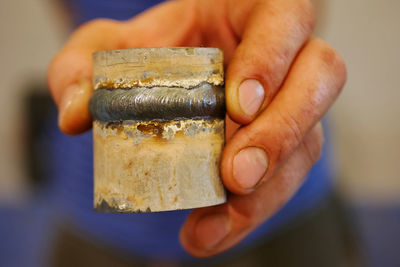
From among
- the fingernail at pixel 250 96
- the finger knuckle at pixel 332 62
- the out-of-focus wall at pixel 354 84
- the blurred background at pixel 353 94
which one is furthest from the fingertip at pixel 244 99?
the out-of-focus wall at pixel 354 84

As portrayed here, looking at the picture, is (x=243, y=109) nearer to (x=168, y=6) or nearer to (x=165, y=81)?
(x=165, y=81)

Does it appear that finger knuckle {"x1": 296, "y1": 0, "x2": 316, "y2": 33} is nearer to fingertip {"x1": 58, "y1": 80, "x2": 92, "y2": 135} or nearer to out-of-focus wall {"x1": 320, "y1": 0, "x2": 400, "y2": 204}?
fingertip {"x1": 58, "y1": 80, "x2": 92, "y2": 135}

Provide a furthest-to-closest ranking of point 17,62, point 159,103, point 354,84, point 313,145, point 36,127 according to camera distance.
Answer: point 17,62
point 354,84
point 36,127
point 313,145
point 159,103

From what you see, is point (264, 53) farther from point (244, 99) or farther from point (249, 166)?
point (249, 166)

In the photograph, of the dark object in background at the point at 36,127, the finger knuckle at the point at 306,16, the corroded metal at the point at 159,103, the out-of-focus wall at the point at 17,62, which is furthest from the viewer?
the out-of-focus wall at the point at 17,62

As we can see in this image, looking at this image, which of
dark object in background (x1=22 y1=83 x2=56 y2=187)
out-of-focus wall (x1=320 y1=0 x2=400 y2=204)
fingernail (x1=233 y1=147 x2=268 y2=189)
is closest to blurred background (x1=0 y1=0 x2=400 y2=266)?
out-of-focus wall (x1=320 y1=0 x2=400 y2=204)

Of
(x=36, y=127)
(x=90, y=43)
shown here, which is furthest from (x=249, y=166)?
(x=36, y=127)

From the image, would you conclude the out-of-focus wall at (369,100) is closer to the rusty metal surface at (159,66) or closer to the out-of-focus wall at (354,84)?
the out-of-focus wall at (354,84)
